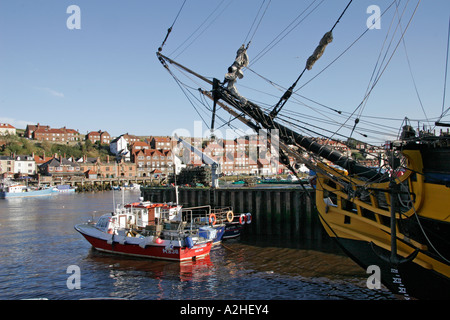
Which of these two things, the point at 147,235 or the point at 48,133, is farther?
the point at 48,133

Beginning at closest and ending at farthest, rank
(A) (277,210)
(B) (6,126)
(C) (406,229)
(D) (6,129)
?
(C) (406,229) < (A) (277,210) < (D) (6,129) < (B) (6,126)

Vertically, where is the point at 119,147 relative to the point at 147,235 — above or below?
above

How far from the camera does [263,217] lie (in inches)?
1234

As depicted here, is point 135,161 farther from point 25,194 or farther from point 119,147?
point 25,194

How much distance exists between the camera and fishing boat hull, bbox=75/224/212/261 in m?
22.1

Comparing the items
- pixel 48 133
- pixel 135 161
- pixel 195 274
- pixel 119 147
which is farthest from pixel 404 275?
pixel 48 133

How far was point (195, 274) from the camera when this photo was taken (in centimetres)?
1977

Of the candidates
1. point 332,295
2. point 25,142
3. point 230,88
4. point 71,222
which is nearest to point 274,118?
point 230,88

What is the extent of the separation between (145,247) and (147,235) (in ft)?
4.44
